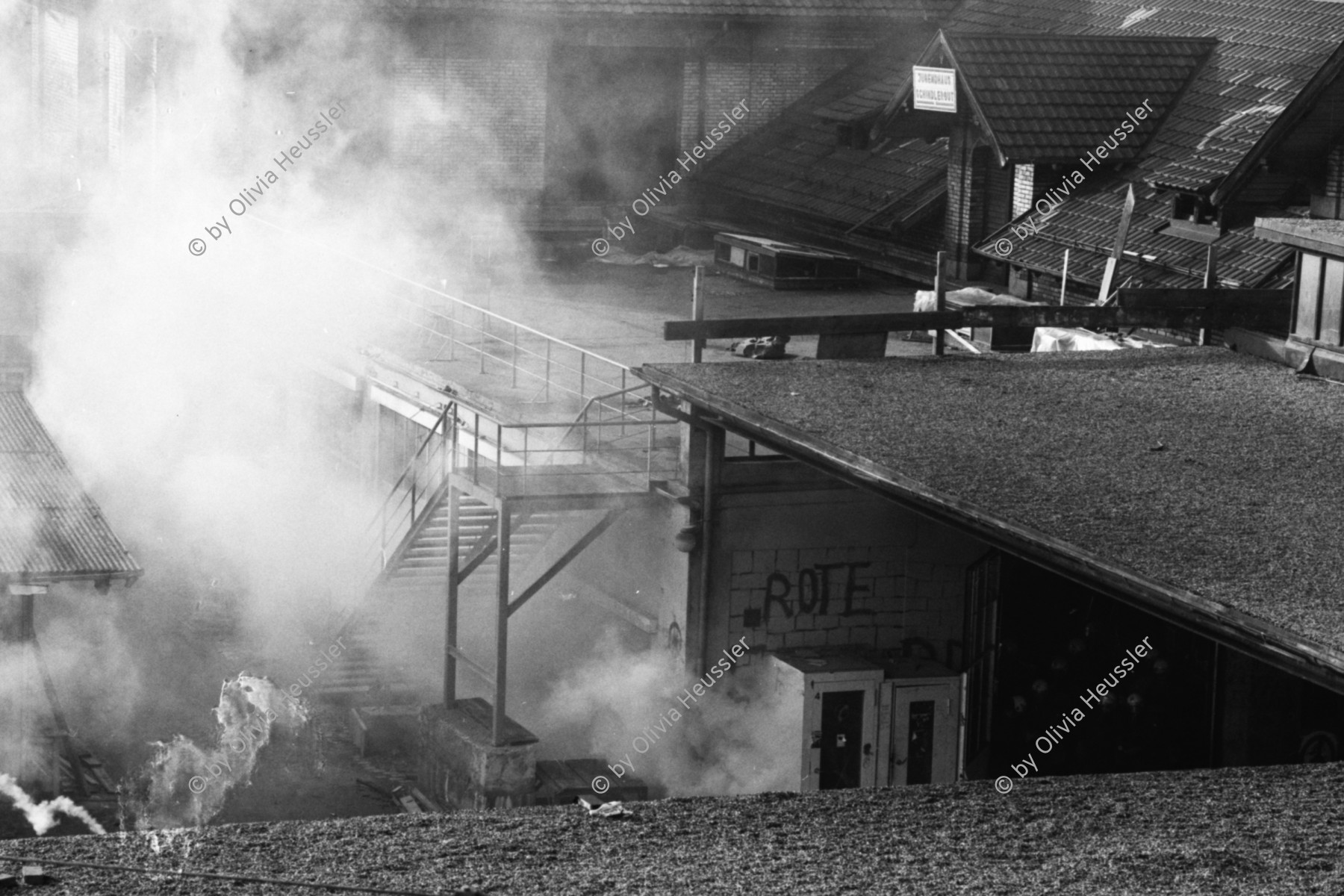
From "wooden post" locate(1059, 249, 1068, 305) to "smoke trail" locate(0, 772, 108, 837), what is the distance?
11081 millimetres

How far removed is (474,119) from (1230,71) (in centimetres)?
1093

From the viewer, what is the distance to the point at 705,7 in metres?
29.7

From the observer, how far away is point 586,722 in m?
17.6

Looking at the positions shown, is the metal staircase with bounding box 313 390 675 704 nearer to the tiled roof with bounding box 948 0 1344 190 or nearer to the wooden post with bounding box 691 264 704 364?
the wooden post with bounding box 691 264 704 364

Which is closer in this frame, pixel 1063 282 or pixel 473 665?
pixel 473 665

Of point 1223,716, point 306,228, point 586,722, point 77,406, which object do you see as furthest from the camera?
point 306,228

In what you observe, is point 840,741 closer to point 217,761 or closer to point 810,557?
point 810,557

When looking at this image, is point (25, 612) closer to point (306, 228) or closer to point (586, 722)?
point (586, 722)

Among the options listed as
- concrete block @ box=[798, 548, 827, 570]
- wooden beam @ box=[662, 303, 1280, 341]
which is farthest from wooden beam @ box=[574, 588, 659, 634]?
wooden beam @ box=[662, 303, 1280, 341]

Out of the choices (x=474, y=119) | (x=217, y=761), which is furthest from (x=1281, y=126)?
(x=474, y=119)

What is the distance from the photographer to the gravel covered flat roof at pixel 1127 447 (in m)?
11.0

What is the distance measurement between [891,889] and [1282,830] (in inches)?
78.0

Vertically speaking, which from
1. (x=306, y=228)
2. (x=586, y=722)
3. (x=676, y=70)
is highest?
(x=676, y=70)

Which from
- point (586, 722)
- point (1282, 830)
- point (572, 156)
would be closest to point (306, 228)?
point (572, 156)
